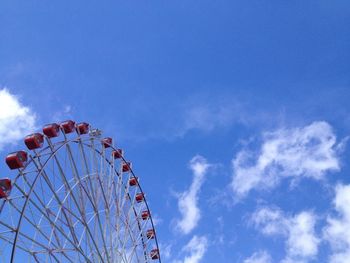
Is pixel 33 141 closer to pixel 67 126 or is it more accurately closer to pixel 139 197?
pixel 67 126

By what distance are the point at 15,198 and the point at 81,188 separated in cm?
489

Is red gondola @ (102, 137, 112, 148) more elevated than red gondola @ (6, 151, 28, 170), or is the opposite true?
red gondola @ (102, 137, 112, 148)

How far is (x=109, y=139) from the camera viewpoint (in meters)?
30.4

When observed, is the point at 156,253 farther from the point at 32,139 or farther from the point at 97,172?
the point at 32,139

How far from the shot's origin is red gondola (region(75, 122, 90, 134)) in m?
26.4

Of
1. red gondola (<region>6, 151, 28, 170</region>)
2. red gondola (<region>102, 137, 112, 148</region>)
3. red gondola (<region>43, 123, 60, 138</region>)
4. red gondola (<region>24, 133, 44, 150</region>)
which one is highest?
red gondola (<region>102, 137, 112, 148</region>)

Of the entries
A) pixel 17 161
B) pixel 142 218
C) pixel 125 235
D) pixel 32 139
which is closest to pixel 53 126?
pixel 32 139

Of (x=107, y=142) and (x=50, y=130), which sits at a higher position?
(x=107, y=142)

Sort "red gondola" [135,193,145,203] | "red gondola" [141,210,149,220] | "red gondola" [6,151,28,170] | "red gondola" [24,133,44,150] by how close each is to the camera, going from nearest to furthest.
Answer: "red gondola" [6,151,28,170]
"red gondola" [24,133,44,150]
"red gondola" [135,193,145,203]
"red gondola" [141,210,149,220]

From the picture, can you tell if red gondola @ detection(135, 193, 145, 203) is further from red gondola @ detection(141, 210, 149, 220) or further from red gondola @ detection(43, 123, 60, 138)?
red gondola @ detection(43, 123, 60, 138)

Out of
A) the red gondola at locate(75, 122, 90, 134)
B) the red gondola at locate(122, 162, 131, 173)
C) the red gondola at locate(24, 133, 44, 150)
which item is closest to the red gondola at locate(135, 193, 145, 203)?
the red gondola at locate(122, 162, 131, 173)

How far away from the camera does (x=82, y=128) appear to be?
26.8 m

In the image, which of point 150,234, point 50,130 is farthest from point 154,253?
point 50,130

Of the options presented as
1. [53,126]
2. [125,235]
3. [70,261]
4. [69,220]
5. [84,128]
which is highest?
[84,128]
